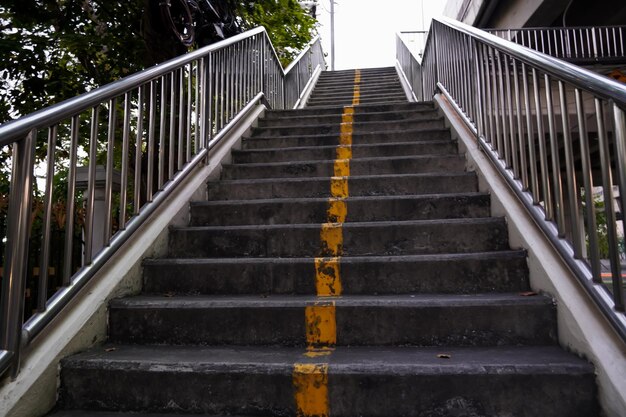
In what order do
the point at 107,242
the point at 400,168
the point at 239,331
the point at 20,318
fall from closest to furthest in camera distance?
the point at 20,318, the point at 239,331, the point at 107,242, the point at 400,168

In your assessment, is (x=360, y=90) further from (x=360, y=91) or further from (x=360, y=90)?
(x=360, y=91)

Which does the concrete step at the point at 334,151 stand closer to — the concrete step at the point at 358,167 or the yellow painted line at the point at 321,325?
the concrete step at the point at 358,167

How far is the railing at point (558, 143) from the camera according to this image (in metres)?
1.40

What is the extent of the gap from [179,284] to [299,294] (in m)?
0.64

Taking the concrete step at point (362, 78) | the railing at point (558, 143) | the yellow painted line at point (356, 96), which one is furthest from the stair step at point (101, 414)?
the concrete step at point (362, 78)

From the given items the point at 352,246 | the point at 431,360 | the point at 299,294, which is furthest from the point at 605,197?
the point at 299,294

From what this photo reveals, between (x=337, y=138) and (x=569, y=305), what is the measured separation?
2.41m

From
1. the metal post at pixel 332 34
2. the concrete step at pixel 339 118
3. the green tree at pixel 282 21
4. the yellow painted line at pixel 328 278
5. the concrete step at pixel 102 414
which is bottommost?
the concrete step at pixel 102 414

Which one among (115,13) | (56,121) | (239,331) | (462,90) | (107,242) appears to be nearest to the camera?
(56,121)

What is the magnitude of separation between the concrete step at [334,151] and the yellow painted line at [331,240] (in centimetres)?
121

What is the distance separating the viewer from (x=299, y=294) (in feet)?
6.56

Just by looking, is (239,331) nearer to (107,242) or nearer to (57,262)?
(107,242)

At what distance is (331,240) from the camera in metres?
2.28

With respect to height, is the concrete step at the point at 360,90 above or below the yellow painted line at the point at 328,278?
above
